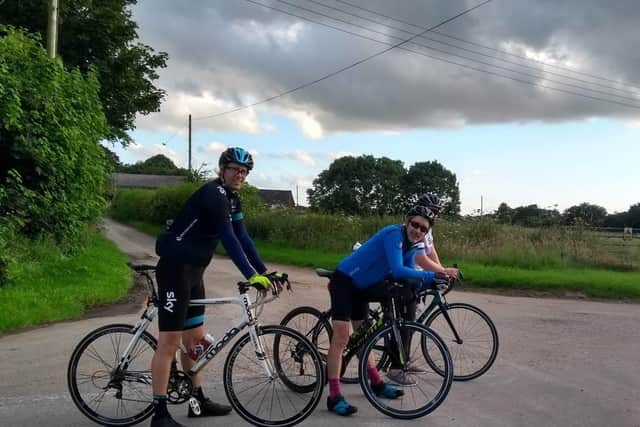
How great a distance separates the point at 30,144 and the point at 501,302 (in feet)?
31.2

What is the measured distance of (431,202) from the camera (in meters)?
5.32

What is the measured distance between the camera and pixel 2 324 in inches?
311

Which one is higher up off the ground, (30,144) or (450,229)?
(30,144)

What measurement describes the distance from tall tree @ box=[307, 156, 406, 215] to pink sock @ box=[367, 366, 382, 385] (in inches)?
2542

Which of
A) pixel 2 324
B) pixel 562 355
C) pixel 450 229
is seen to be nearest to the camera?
pixel 562 355

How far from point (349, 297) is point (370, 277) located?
0.24 metres

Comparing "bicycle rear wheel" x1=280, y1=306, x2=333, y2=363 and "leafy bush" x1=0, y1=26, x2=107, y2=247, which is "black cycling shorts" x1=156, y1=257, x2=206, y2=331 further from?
"leafy bush" x1=0, y1=26, x2=107, y2=247

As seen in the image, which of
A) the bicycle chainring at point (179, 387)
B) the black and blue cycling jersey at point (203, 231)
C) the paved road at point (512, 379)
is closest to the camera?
the black and blue cycling jersey at point (203, 231)

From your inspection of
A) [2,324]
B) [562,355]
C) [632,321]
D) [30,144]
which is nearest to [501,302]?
[632,321]

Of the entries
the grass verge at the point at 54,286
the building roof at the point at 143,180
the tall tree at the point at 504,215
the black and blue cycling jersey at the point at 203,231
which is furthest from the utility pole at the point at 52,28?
the building roof at the point at 143,180

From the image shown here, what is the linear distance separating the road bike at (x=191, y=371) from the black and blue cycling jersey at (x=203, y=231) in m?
0.31

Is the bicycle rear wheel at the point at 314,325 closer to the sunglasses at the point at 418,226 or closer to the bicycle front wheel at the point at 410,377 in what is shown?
the bicycle front wheel at the point at 410,377

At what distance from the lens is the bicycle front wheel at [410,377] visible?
477 centimetres

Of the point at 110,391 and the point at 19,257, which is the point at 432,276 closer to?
the point at 110,391
